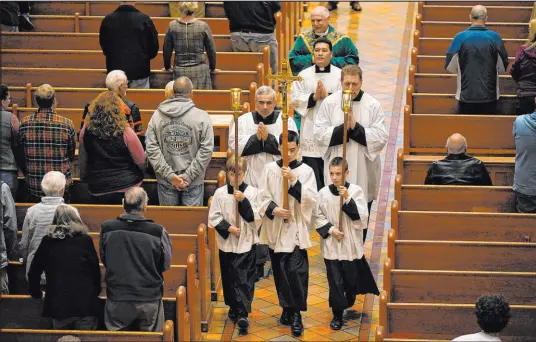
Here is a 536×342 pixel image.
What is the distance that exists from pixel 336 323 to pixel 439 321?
149 centimetres

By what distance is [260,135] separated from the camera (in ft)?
30.9

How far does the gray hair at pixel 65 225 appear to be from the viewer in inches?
297

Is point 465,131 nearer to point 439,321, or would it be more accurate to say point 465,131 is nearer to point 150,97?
point 150,97

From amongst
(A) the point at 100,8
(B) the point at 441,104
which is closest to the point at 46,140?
(B) the point at 441,104

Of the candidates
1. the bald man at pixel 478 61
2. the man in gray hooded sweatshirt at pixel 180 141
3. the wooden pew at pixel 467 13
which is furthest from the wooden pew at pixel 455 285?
the wooden pew at pixel 467 13

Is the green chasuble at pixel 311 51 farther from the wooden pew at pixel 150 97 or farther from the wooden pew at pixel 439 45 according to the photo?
the wooden pew at pixel 439 45

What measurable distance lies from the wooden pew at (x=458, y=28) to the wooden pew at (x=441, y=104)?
76.0 inches

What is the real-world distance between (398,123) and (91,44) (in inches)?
136

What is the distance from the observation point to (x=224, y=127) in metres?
10.3

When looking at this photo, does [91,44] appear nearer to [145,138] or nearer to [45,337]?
[145,138]

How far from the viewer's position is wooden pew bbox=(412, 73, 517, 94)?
11484 mm

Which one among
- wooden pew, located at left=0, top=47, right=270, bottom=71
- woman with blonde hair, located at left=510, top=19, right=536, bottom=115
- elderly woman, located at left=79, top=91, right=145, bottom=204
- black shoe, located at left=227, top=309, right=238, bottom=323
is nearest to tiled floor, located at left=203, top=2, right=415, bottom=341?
black shoe, located at left=227, top=309, right=238, bottom=323

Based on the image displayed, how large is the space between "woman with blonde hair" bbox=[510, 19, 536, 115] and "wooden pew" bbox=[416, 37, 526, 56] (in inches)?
69.2

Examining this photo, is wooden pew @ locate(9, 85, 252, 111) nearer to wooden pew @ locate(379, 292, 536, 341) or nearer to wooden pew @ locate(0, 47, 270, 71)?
wooden pew @ locate(0, 47, 270, 71)
